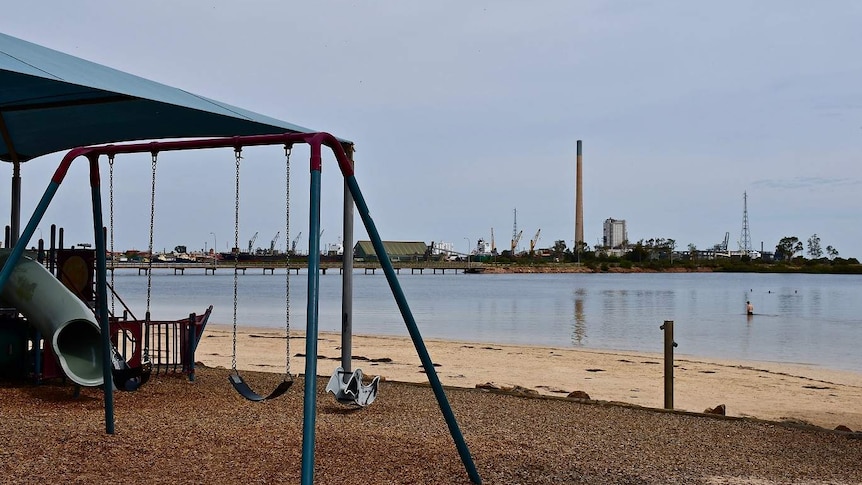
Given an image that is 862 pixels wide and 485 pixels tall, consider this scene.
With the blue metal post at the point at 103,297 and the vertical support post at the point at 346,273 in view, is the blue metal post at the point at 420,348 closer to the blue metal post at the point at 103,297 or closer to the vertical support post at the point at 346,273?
the blue metal post at the point at 103,297

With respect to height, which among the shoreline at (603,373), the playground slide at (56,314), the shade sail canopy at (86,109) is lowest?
the shoreline at (603,373)

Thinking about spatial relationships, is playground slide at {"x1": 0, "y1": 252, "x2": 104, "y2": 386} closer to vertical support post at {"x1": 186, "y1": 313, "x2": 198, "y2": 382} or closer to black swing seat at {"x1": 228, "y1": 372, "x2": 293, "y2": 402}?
vertical support post at {"x1": 186, "y1": 313, "x2": 198, "y2": 382}

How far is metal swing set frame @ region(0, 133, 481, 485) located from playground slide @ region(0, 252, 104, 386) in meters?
1.79

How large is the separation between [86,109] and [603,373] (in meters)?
12.4

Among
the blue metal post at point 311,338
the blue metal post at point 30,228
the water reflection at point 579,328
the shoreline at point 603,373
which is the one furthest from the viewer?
the water reflection at point 579,328

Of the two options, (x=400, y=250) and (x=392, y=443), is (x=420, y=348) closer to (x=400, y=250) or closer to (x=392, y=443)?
(x=392, y=443)

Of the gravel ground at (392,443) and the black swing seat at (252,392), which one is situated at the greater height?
the black swing seat at (252,392)

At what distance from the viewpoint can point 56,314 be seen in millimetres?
8914

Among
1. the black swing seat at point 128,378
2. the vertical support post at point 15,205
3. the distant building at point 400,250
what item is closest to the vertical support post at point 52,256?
the vertical support post at point 15,205

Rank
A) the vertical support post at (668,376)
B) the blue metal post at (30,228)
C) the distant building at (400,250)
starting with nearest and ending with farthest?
the blue metal post at (30,228), the vertical support post at (668,376), the distant building at (400,250)

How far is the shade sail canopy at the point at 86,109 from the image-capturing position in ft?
19.2

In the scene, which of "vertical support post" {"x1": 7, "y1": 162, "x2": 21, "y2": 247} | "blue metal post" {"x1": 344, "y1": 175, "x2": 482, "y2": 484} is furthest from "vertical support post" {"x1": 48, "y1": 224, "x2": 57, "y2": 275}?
"blue metal post" {"x1": 344, "y1": 175, "x2": 482, "y2": 484}

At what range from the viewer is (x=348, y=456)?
21.3ft

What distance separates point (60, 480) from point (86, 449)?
34.6 inches
